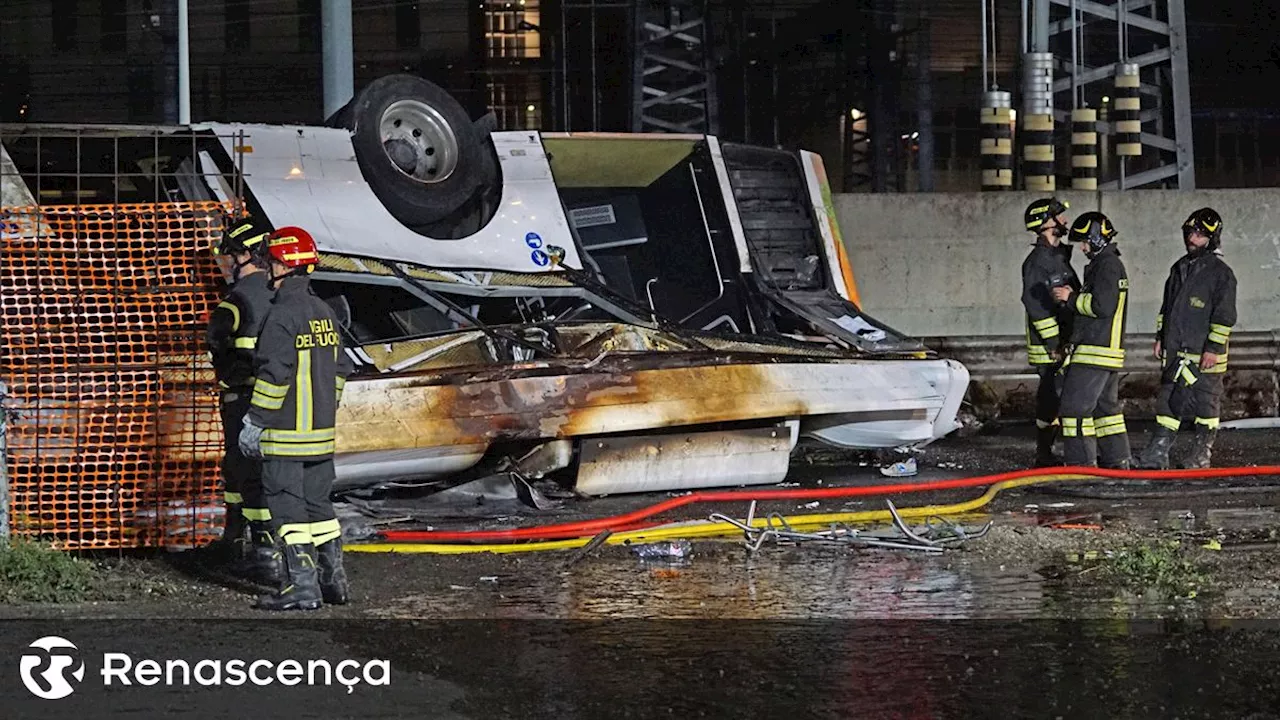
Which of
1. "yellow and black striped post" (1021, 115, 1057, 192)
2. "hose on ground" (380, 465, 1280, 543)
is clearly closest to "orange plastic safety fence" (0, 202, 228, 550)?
"hose on ground" (380, 465, 1280, 543)

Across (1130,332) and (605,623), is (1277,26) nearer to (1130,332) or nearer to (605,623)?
(1130,332)

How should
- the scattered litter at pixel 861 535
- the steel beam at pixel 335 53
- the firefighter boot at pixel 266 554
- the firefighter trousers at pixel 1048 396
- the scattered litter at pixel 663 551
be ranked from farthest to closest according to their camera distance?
the steel beam at pixel 335 53, the firefighter trousers at pixel 1048 396, the scattered litter at pixel 861 535, the scattered litter at pixel 663 551, the firefighter boot at pixel 266 554

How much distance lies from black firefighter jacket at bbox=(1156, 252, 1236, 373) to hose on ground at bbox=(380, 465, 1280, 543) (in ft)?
2.64

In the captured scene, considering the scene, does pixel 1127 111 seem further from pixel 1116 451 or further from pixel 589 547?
pixel 589 547

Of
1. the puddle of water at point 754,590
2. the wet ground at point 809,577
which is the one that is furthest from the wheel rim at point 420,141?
the puddle of water at point 754,590

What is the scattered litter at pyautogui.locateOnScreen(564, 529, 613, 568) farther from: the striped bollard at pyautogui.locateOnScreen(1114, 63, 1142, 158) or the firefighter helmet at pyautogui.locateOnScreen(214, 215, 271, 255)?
the striped bollard at pyautogui.locateOnScreen(1114, 63, 1142, 158)

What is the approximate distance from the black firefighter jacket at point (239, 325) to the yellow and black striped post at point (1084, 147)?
1075 cm

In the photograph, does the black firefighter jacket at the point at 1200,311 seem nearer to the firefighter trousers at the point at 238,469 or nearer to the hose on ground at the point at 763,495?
the hose on ground at the point at 763,495

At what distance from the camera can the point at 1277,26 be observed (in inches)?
989

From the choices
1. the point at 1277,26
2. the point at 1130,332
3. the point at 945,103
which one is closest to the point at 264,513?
the point at 1130,332

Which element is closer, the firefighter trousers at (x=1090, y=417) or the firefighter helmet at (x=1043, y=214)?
the firefighter trousers at (x=1090, y=417)

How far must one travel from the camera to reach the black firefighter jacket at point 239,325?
6.97 metres

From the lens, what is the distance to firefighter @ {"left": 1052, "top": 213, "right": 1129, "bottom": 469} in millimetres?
10258

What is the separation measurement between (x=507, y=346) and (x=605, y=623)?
3.39 metres
